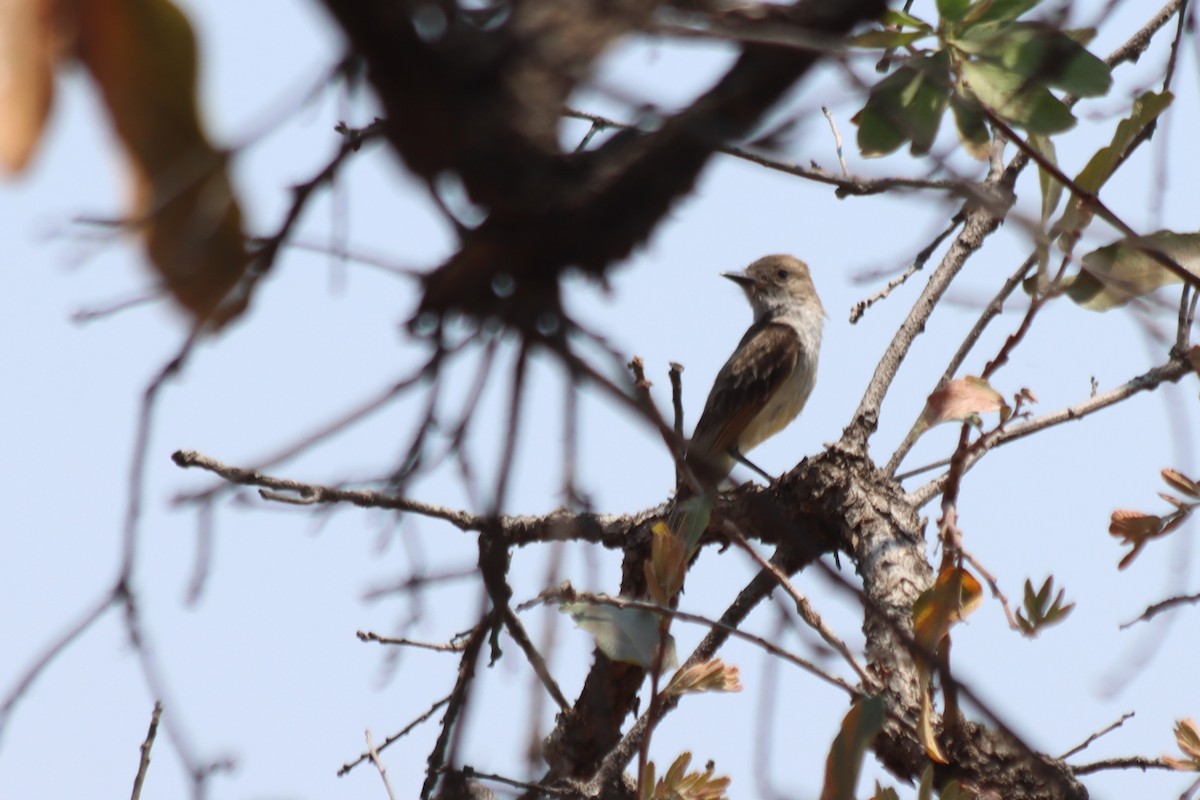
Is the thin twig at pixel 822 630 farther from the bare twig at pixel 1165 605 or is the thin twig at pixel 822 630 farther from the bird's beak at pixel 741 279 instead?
the bird's beak at pixel 741 279

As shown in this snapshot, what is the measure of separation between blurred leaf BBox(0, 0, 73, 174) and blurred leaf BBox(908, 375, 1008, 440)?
2.01m

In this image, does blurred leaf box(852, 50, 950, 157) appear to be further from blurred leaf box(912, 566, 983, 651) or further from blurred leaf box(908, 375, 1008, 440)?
blurred leaf box(912, 566, 983, 651)

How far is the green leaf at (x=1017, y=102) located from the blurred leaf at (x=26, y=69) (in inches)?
69.5

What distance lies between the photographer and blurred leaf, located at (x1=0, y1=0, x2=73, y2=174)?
0.81 metres

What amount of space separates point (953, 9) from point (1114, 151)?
0.43 meters

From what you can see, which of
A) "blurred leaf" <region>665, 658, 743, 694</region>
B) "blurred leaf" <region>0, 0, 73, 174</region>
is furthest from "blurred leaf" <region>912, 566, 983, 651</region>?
"blurred leaf" <region>0, 0, 73, 174</region>

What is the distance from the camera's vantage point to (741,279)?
10102 mm

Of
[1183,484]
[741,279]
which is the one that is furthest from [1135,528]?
[741,279]

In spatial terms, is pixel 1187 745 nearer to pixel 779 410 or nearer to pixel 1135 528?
pixel 1135 528

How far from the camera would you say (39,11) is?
32.8 inches

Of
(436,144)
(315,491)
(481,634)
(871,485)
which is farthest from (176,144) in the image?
(871,485)

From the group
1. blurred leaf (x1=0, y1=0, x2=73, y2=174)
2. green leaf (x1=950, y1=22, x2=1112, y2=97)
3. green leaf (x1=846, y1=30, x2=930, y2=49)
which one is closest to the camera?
blurred leaf (x1=0, y1=0, x2=73, y2=174)

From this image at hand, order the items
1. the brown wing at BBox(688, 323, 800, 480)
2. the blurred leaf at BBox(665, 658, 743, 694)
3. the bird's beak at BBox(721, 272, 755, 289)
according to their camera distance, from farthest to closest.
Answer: the bird's beak at BBox(721, 272, 755, 289) < the brown wing at BBox(688, 323, 800, 480) < the blurred leaf at BBox(665, 658, 743, 694)

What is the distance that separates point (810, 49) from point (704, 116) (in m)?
0.13
